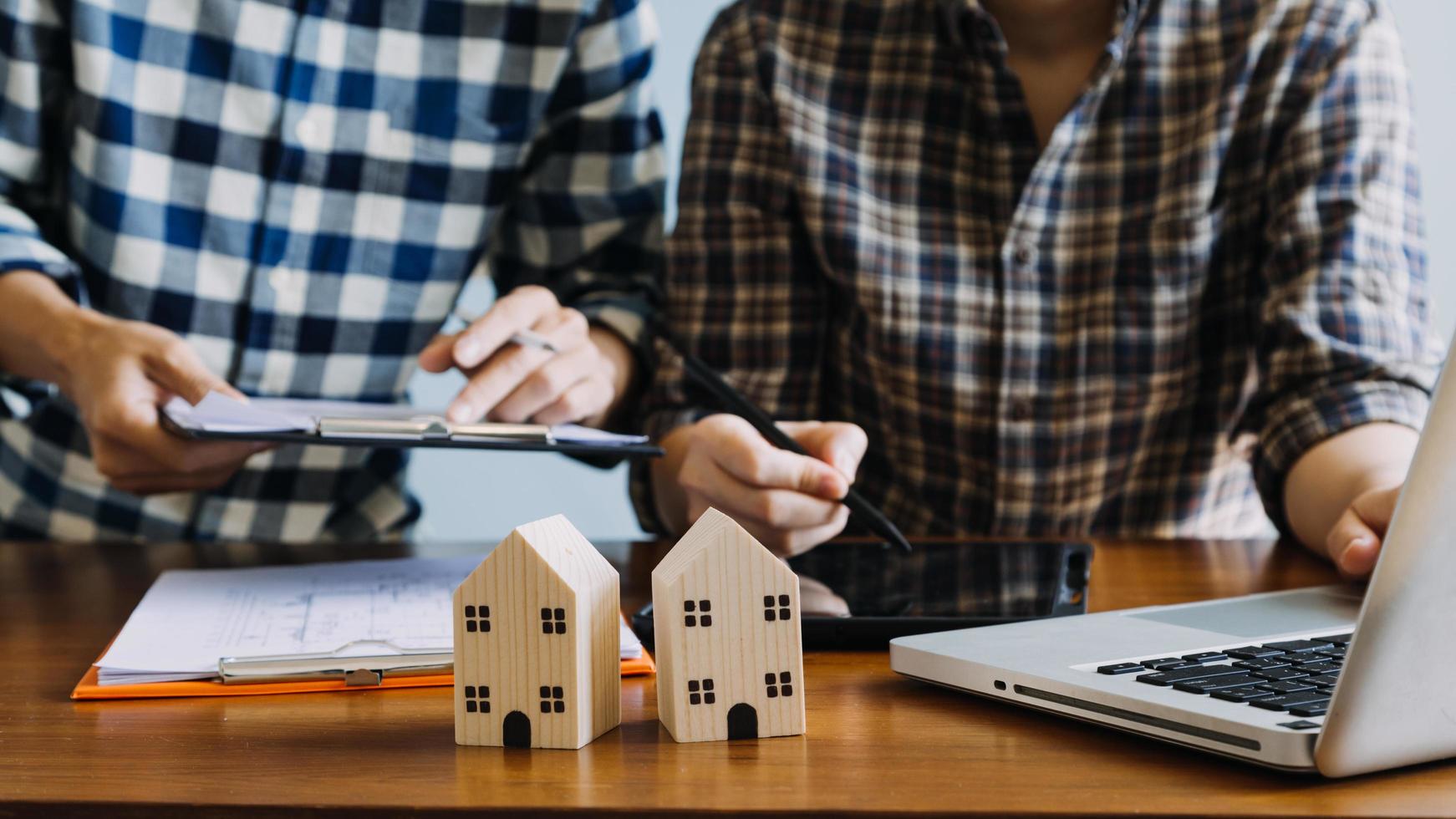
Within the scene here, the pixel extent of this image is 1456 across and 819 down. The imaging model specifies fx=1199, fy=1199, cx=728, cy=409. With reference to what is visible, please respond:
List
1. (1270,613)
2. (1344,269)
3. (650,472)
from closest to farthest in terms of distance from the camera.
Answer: (1270,613) → (1344,269) → (650,472)

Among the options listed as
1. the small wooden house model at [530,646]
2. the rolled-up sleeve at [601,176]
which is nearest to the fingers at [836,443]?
the small wooden house model at [530,646]

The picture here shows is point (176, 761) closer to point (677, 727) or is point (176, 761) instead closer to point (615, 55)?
point (677, 727)

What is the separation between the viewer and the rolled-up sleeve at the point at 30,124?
108cm

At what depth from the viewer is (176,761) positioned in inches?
19.1

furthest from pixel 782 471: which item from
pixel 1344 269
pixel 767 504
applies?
pixel 1344 269

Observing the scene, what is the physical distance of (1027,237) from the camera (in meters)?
1.15

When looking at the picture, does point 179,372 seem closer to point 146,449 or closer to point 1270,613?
point 146,449

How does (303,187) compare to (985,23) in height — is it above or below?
below

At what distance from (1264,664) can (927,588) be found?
259mm

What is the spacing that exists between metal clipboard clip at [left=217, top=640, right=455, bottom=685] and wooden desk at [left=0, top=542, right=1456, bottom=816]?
1cm

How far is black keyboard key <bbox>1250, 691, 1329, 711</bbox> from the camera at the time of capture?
0.45 meters

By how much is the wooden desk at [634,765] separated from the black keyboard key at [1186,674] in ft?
0.09

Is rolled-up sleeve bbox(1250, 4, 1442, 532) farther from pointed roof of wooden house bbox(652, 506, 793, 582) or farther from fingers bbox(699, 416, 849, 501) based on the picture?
pointed roof of wooden house bbox(652, 506, 793, 582)

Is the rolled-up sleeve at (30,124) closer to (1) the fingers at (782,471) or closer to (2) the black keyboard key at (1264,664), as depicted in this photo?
(1) the fingers at (782,471)
